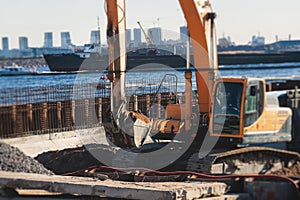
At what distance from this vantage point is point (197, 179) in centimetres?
1247

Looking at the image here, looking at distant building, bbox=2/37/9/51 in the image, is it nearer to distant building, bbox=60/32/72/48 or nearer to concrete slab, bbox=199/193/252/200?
distant building, bbox=60/32/72/48

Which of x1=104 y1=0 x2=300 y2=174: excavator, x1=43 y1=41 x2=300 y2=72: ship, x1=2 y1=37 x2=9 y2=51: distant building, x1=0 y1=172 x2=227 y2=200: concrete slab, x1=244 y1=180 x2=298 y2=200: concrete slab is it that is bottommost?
x1=244 y1=180 x2=298 y2=200: concrete slab

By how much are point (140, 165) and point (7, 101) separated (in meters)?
8.90

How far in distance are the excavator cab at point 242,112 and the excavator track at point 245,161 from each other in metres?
0.27

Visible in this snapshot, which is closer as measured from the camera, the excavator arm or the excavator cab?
the excavator cab

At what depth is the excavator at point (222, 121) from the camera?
44.4 feet

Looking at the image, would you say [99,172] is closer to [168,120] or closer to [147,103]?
[168,120]

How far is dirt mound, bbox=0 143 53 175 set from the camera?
14695mm

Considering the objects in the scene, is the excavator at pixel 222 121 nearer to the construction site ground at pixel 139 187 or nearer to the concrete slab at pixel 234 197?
the construction site ground at pixel 139 187

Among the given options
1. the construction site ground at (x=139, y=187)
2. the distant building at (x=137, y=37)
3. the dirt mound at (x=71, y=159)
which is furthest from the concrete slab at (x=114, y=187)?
the distant building at (x=137, y=37)

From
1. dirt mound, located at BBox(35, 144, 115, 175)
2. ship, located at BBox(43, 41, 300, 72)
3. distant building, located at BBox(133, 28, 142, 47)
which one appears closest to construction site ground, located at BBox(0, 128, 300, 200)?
dirt mound, located at BBox(35, 144, 115, 175)

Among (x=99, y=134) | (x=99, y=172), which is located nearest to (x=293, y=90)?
(x=99, y=172)

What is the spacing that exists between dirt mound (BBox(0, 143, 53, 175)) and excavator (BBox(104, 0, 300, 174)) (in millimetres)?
2286

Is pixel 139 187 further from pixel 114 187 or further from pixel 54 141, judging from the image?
pixel 54 141
